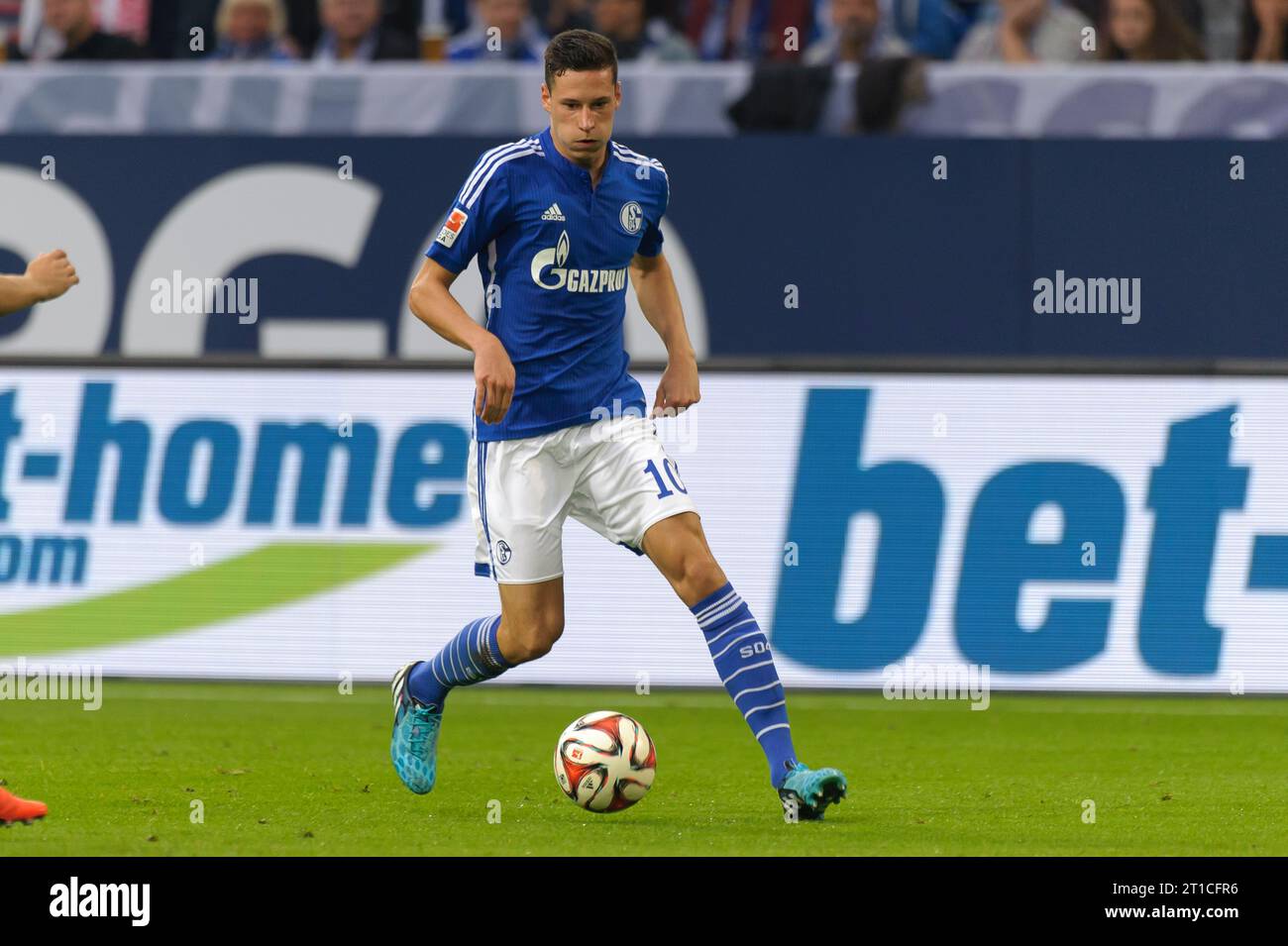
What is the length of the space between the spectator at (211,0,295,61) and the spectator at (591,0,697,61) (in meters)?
1.91

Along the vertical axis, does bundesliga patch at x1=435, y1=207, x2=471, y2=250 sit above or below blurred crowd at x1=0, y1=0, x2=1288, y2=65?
below

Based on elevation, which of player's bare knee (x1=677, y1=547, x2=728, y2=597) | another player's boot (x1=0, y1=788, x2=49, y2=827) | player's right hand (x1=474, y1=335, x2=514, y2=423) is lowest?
another player's boot (x1=0, y1=788, x2=49, y2=827)

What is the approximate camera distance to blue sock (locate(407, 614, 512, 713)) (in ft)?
22.5

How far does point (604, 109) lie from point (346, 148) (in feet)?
18.4

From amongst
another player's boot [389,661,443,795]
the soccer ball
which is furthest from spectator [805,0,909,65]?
the soccer ball

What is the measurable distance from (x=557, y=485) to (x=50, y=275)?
66.2 inches

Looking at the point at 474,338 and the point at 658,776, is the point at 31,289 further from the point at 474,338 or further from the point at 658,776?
the point at 658,776

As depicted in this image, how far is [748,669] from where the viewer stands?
6410 millimetres

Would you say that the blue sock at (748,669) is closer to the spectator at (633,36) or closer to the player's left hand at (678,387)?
the player's left hand at (678,387)

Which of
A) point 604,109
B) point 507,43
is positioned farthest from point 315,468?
point 604,109

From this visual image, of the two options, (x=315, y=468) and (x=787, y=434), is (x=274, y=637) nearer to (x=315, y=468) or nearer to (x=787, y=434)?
(x=315, y=468)

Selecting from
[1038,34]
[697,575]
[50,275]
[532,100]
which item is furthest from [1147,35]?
[50,275]

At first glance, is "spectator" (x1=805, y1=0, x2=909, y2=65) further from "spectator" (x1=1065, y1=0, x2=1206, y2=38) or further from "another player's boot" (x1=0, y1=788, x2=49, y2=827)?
"another player's boot" (x1=0, y1=788, x2=49, y2=827)

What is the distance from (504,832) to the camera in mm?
6191
